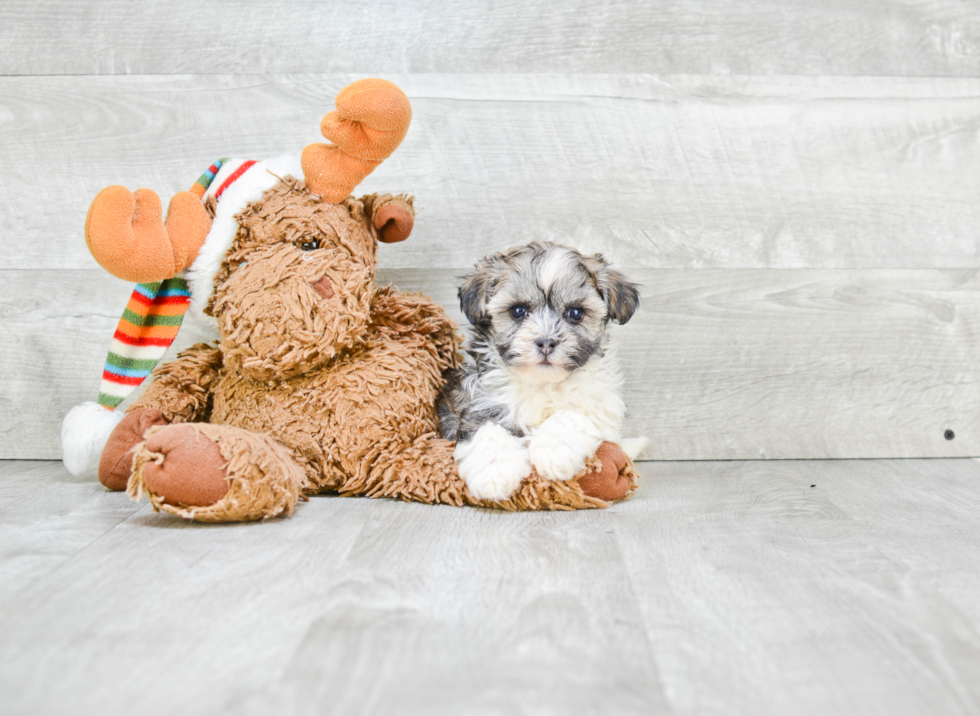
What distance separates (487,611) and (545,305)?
2.65 ft

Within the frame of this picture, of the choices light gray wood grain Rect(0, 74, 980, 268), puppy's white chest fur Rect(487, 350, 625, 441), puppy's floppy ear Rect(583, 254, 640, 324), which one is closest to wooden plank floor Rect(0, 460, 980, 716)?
puppy's white chest fur Rect(487, 350, 625, 441)

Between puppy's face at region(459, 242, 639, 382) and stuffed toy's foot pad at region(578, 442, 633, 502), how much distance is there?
203 millimetres

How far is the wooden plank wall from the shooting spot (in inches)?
89.4

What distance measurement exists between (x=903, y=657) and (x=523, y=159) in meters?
1.66

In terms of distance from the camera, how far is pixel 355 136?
1738 millimetres

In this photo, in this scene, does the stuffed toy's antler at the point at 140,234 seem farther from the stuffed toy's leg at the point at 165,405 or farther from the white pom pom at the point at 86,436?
the white pom pom at the point at 86,436

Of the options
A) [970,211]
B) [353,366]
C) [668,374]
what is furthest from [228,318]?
[970,211]

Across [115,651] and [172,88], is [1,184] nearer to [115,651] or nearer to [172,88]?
[172,88]

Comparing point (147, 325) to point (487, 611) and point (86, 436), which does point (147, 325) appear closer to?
point (86, 436)

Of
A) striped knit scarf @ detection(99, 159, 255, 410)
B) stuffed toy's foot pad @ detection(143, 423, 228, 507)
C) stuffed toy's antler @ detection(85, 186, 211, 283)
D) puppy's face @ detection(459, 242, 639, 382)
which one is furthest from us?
striped knit scarf @ detection(99, 159, 255, 410)

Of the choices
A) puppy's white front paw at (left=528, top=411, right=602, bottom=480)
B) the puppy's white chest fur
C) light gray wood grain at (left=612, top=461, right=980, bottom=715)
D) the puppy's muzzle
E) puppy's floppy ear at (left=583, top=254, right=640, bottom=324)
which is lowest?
light gray wood grain at (left=612, top=461, right=980, bottom=715)

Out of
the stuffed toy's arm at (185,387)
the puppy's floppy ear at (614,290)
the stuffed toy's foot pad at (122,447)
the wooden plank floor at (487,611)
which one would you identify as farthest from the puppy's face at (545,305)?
the stuffed toy's foot pad at (122,447)

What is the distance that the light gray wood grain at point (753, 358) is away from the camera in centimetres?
230

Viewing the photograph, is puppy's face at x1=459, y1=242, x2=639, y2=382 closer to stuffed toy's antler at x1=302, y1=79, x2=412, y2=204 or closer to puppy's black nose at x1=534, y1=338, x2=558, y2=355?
puppy's black nose at x1=534, y1=338, x2=558, y2=355
